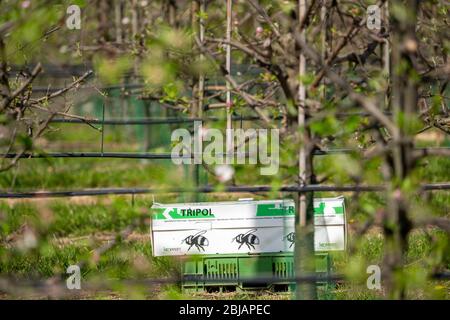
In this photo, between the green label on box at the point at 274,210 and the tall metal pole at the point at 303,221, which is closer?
the tall metal pole at the point at 303,221

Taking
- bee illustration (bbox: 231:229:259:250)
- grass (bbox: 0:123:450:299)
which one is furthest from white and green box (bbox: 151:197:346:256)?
grass (bbox: 0:123:450:299)

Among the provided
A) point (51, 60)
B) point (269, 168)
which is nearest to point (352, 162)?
point (269, 168)

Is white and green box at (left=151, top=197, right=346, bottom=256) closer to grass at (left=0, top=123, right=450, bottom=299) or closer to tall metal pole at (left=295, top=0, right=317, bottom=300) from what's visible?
grass at (left=0, top=123, right=450, bottom=299)

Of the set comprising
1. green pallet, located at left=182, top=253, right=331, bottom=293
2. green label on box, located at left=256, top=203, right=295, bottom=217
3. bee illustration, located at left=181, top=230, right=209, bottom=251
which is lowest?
green pallet, located at left=182, top=253, right=331, bottom=293

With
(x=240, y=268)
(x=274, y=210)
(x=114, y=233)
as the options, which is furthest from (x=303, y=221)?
(x=114, y=233)

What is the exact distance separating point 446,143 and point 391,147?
26.2ft

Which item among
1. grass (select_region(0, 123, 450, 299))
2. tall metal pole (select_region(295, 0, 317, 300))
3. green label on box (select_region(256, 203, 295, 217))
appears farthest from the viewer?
green label on box (select_region(256, 203, 295, 217))

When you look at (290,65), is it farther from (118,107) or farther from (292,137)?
(118,107)

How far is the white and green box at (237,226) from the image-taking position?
4.90 m

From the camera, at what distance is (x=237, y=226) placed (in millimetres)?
4922

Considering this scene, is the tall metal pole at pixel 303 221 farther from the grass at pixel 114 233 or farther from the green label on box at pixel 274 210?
the green label on box at pixel 274 210

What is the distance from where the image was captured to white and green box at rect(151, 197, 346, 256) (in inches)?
193

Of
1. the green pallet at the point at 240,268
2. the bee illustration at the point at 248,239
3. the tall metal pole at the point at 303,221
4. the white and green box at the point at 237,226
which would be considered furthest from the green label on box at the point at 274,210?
the tall metal pole at the point at 303,221

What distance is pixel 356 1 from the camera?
227 inches
